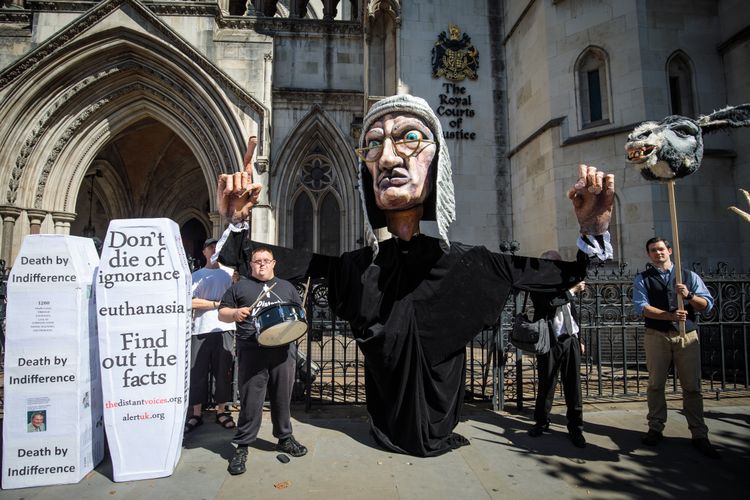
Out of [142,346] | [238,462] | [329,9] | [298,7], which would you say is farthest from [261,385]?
[298,7]

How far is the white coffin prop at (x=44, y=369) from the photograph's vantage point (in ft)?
9.75

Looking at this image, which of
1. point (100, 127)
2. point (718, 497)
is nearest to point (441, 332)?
point (718, 497)

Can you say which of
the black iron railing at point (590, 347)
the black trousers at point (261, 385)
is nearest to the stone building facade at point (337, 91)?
the black iron railing at point (590, 347)

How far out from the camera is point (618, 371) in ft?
22.7

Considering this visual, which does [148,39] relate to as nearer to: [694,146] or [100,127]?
[100,127]

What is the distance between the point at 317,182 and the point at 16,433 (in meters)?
9.94

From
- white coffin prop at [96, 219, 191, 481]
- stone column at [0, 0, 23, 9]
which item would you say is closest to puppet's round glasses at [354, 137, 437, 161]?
white coffin prop at [96, 219, 191, 481]

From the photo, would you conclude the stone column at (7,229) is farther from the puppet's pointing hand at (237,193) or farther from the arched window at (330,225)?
the puppet's pointing hand at (237,193)

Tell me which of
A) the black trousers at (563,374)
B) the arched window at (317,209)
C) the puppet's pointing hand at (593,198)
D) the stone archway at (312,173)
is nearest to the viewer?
the puppet's pointing hand at (593,198)

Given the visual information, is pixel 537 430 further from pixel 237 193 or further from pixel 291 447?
pixel 237 193

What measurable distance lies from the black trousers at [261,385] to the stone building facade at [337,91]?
24.5 ft

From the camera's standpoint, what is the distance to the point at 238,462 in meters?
3.14

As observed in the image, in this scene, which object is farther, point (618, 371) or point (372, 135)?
point (618, 371)

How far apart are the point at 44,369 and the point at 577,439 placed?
4669 millimetres
